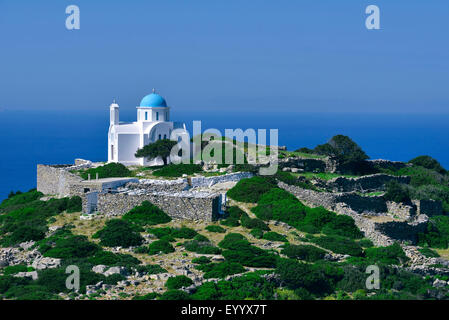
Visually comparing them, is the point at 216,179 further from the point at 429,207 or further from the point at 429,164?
the point at 429,164

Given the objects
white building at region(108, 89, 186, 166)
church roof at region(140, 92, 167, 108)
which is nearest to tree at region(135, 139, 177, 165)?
white building at region(108, 89, 186, 166)

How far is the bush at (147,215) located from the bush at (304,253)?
7231 mm

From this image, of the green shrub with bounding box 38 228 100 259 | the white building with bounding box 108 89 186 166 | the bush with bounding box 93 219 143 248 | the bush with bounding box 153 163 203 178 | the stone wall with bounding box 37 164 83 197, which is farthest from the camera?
→ the white building with bounding box 108 89 186 166

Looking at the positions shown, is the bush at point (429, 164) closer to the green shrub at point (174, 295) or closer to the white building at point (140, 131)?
the white building at point (140, 131)

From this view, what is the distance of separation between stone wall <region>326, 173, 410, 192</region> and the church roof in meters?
14.9

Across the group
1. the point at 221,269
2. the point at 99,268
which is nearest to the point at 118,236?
the point at 99,268

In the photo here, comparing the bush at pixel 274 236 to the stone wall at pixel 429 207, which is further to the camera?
the stone wall at pixel 429 207

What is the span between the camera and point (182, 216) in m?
30.6

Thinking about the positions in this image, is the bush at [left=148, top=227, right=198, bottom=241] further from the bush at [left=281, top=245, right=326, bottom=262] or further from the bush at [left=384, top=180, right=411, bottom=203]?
the bush at [left=384, top=180, right=411, bottom=203]

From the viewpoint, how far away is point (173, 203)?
1213 inches

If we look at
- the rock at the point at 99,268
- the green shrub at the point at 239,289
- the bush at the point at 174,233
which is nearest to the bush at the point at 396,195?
the bush at the point at 174,233

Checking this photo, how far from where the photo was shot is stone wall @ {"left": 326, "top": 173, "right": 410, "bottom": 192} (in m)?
40.1

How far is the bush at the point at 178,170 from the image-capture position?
129ft
